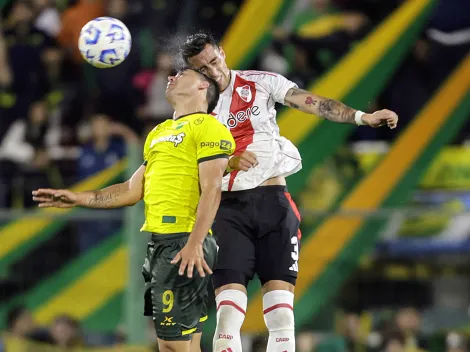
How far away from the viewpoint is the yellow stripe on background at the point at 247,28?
38.0 feet

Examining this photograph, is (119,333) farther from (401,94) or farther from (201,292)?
(401,94)

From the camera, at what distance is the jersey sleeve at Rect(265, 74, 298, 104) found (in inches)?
254

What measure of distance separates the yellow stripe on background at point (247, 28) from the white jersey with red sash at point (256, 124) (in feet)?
16.3

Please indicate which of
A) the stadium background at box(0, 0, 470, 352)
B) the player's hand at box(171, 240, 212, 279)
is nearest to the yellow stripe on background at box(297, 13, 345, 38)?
the stadium background at box(0, 0, 470, 352)

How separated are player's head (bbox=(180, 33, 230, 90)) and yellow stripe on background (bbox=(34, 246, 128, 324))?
3.43 m

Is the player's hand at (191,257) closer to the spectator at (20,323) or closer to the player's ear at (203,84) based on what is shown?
the player's ear at (203,84)

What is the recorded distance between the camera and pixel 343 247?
32.0 feet

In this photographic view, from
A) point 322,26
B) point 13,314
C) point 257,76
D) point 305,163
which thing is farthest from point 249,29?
point 257,76

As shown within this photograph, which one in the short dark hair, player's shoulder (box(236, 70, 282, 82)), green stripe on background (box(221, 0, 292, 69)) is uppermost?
green stripe on background (box(221, 0, 292, 69))

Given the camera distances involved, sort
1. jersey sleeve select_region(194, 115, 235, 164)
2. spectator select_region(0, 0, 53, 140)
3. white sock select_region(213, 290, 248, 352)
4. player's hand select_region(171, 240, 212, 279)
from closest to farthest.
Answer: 1. player's hand select_region(171, 240, 212, 279)
2. jersey sleeve select_region(194, 115, 235, 164)
3. white sock select_region(213, 290, 248, 352)
4. spectator select_region(0, 0, 53, 140)

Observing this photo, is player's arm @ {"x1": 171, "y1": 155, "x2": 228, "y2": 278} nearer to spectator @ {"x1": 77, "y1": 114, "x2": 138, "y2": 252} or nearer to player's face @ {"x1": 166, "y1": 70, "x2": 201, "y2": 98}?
player's face @ {"x1": 166, "y1": 70, "x2": 201, "y2": 98}

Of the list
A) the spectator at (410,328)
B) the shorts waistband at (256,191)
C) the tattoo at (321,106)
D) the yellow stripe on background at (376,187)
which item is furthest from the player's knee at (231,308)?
the spectator at (410,328)

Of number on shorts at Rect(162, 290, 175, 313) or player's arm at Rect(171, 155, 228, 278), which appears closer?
player's arm at Rect(171, 155, 228, 278)

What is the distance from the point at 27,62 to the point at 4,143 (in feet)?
3.63
